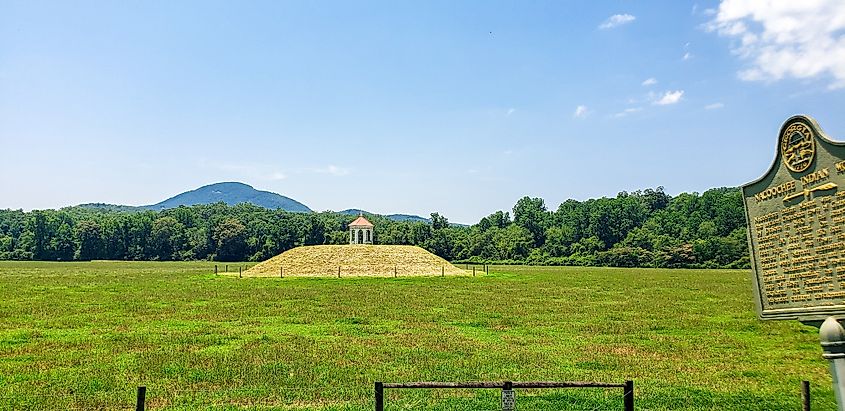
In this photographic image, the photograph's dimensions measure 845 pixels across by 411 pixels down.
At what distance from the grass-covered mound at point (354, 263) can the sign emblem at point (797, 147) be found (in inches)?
2160

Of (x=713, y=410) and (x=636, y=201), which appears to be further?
(x=636, y=201)

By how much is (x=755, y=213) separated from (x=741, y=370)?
976cm

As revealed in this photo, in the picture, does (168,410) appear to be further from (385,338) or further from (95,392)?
(385,338)

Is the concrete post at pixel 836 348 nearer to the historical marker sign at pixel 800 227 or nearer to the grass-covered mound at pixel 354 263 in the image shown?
the historical marker sign at pixel 800 227

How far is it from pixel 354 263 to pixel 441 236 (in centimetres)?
7141

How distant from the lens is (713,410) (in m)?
11.9

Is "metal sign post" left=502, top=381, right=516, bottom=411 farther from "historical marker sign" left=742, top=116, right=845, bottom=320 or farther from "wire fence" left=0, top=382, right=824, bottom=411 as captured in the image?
"wire fence" left=0, top=382, right=824, bottom=411

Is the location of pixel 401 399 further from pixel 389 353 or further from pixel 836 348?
pixel 836 348

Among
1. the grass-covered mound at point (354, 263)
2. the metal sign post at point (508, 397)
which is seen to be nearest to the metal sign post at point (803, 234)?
the metal sign post at point (508, 397)

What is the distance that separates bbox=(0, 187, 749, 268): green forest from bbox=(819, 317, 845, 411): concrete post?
107149mm

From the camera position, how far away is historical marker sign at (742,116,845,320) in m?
6.61

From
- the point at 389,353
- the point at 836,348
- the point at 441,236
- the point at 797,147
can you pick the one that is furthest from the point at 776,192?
the point at 441,236

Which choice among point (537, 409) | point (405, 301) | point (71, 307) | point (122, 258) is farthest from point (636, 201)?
point (537, 409)

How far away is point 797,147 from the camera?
6984 millimetres
